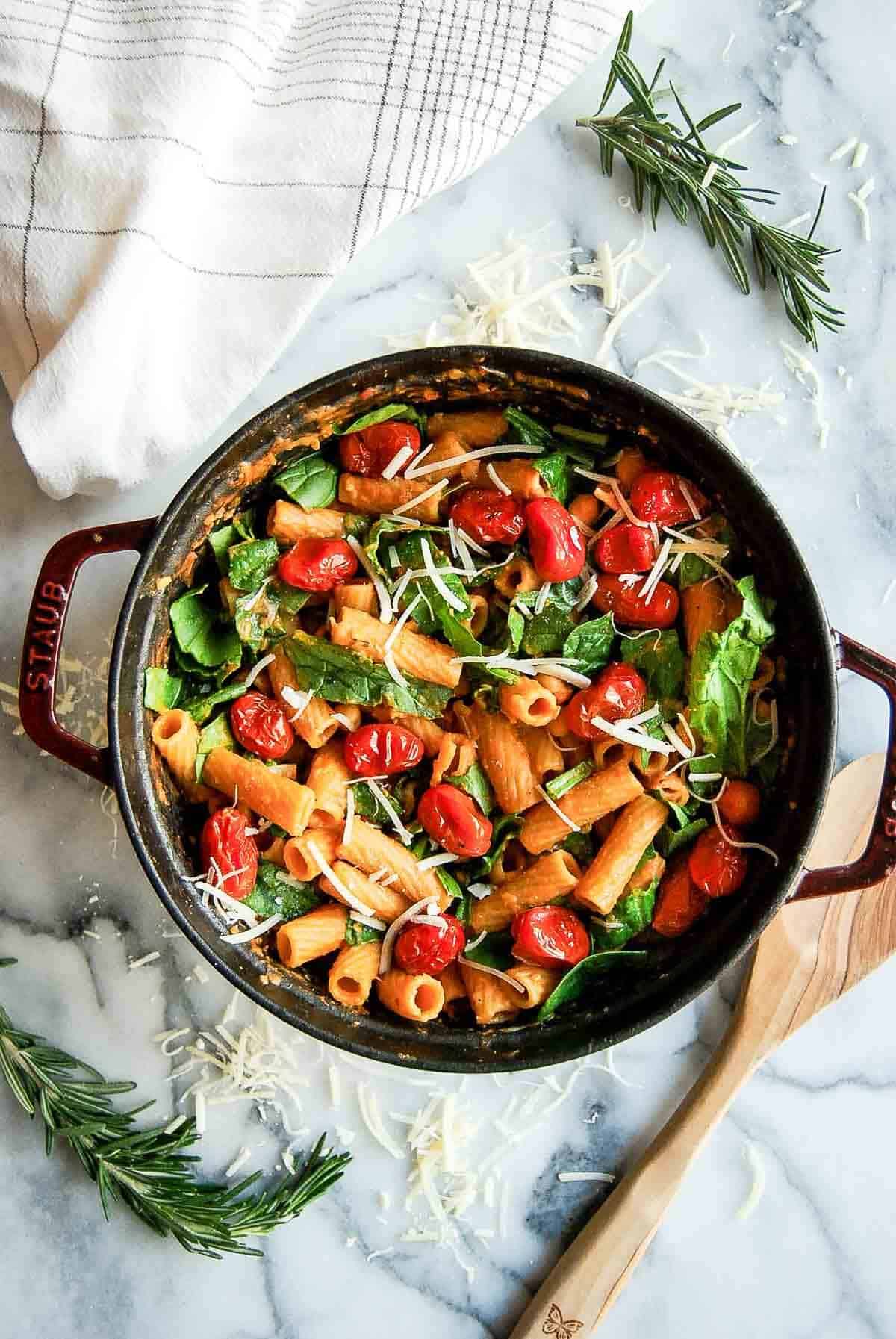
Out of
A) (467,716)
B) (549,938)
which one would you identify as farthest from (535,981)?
(467,716)


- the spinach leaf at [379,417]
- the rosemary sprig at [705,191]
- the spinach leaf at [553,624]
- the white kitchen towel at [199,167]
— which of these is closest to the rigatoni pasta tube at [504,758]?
the spinach leaf at [553,624]

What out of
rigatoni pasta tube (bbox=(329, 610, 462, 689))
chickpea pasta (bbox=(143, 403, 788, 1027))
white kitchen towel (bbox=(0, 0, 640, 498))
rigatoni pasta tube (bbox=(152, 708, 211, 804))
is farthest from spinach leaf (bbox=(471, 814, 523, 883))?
white kitchen towel (bbox=(0, 0, 640, 498))

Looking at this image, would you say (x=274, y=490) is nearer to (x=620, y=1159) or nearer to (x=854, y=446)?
(x=854, y=446)

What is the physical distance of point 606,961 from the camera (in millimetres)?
1621

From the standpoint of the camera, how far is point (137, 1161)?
171 cm

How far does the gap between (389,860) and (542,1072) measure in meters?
0.47

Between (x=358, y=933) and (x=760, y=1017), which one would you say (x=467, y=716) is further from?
(x=760, y=1017)

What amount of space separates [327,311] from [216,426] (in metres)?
0.28

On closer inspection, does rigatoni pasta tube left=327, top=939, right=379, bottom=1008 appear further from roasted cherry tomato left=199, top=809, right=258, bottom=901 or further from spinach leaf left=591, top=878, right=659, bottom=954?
spinach leaf left=591, top=878, right=659, bottom=954

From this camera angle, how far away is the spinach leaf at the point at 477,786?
1617 millimetres

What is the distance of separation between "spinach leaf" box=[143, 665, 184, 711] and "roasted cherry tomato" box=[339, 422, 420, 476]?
41cm

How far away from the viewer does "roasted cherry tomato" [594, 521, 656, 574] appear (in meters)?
1.57

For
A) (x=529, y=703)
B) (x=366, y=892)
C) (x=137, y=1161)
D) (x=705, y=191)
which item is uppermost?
(x=705, y=191)

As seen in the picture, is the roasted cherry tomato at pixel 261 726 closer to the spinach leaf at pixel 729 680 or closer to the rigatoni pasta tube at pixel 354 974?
the rigatoni pasta tube at pixel 354 974
